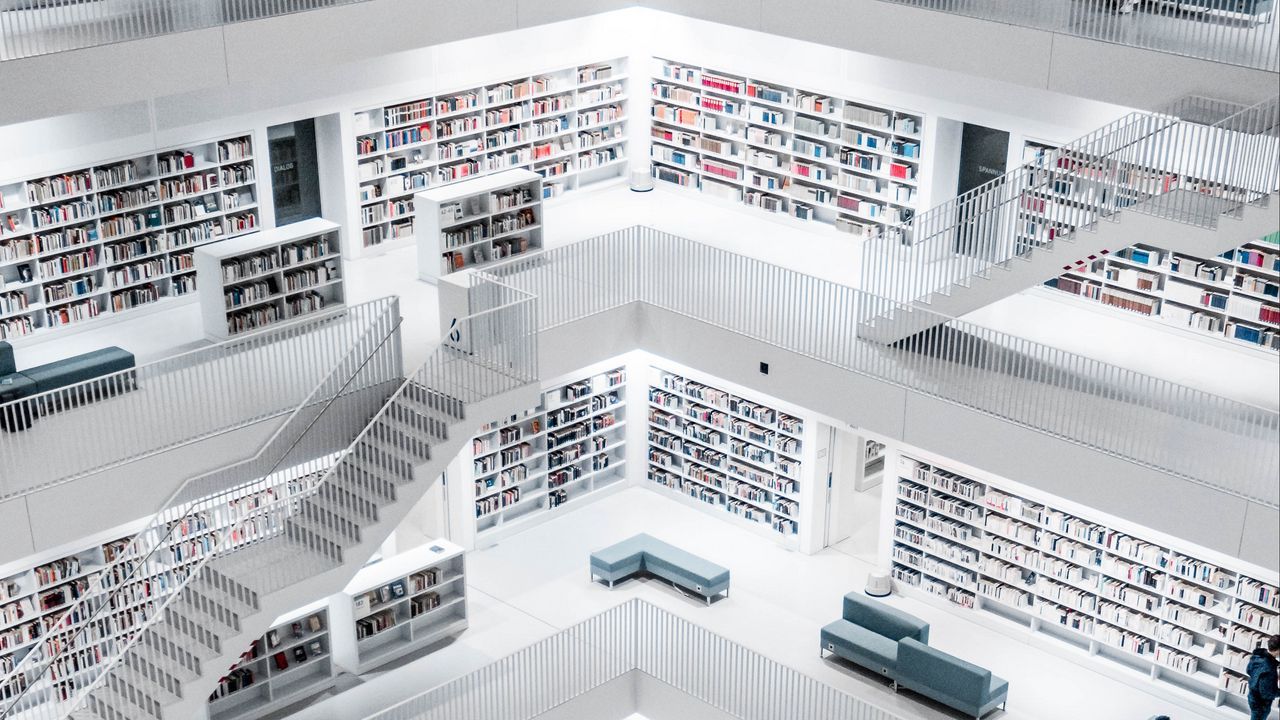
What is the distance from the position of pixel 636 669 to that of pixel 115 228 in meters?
8.03

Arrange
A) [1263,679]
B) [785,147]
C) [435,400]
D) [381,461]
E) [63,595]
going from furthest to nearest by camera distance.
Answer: [785,147] < [63,595] < [435,400] < [381,461] < [1263,679]

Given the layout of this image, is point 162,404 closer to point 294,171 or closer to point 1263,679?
point 294,171

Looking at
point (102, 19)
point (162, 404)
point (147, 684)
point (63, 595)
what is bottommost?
point (63, 595)

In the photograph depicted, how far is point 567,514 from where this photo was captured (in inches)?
878

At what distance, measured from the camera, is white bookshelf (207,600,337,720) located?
17.7 m

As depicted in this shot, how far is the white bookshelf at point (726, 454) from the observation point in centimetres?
2133

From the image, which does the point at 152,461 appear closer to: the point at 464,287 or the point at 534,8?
the point at 464,287

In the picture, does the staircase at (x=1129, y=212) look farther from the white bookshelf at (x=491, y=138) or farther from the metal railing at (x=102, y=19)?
the metal railing at (x=102, y=19)

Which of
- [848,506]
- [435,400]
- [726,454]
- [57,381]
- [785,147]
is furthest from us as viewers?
[726,454]

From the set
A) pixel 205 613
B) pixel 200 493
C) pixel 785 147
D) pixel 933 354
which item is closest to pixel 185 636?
pixel 205 613

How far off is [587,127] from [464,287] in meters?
6.37

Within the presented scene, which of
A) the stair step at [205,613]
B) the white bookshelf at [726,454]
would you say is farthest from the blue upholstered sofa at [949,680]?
the stair step at [205,613]

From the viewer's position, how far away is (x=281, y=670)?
59.4 feet

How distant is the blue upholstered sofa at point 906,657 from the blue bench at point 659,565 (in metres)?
1.67
